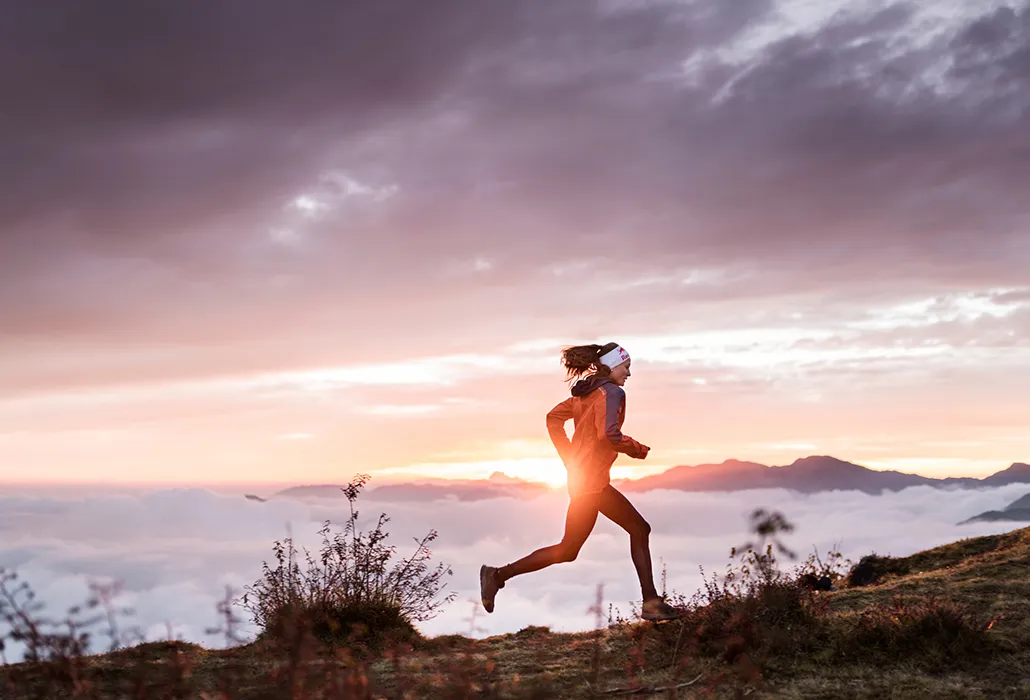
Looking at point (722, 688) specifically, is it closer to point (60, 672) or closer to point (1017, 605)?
point (1017, 605)

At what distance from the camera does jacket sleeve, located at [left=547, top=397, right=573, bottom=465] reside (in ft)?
30.1

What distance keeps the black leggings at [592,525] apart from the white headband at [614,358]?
1185 millimetres

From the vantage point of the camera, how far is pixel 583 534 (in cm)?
897

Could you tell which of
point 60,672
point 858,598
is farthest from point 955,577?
point 60,672

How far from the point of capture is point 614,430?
8633 mm

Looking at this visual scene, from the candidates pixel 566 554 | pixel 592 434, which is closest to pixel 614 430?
pixel 592 434

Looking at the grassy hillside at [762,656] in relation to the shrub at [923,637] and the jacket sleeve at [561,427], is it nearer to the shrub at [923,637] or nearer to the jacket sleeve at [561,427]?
the shrub at [923,637]

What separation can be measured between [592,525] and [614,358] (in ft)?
5.34

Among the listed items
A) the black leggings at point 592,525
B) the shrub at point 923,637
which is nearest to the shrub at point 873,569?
the shrub at point 923,637

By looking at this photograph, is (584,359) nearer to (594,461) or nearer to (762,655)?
A: (594,461)

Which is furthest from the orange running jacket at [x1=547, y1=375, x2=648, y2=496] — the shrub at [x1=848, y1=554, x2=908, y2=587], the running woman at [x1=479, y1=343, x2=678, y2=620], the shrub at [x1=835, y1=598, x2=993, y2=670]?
the shrub at [x1=848, y1=554, x2=908, y2=587]

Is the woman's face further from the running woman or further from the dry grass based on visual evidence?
the dry grass

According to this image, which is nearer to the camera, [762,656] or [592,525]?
[762,656]

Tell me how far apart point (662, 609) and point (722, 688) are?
1.48 m
